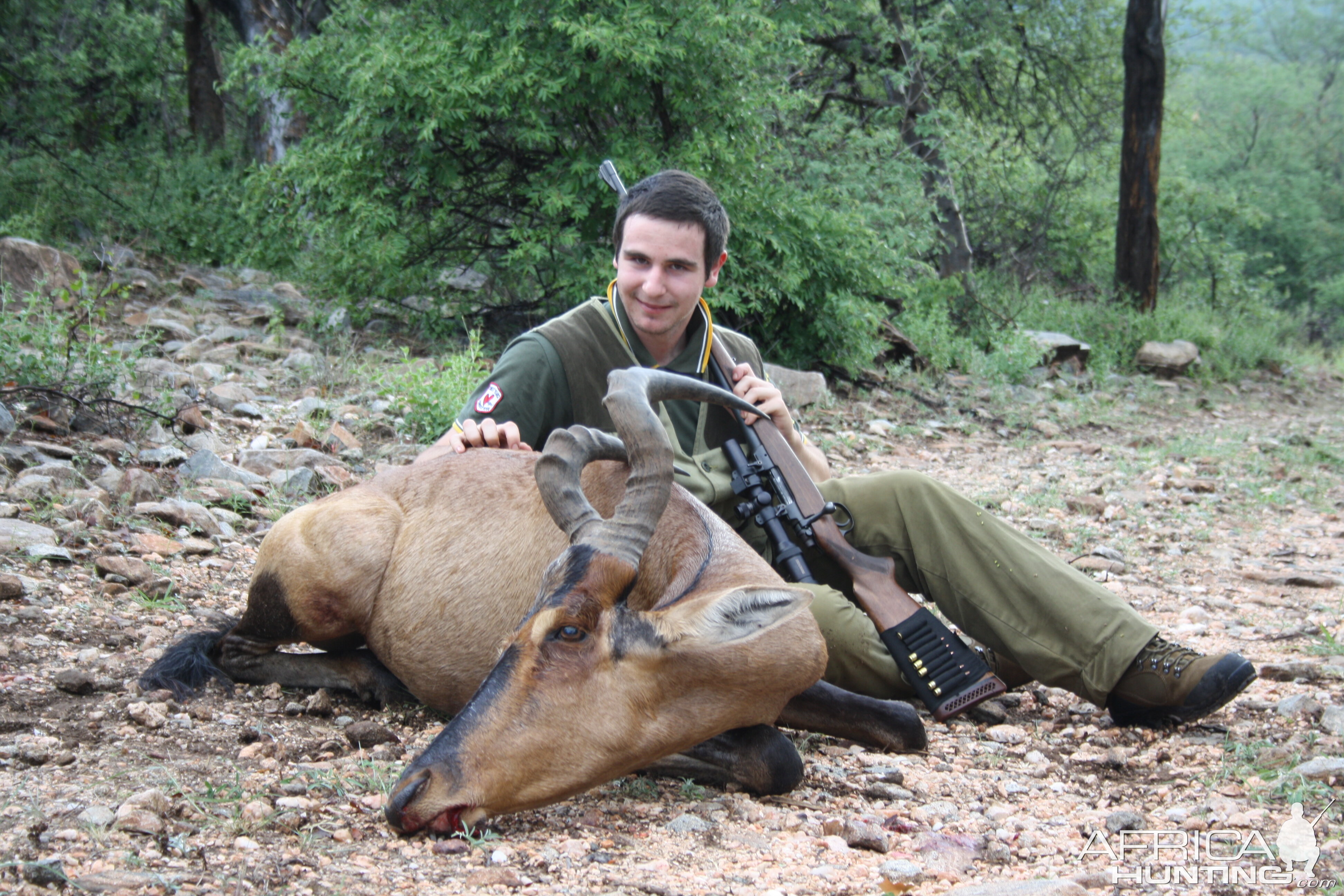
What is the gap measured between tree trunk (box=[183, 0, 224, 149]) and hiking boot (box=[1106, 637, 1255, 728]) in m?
17.8

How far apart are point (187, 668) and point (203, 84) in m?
17.5

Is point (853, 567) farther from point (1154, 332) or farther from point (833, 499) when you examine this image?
point (1154, 332)

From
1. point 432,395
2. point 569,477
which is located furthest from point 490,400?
point 432,395

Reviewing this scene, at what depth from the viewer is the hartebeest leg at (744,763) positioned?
3543mm

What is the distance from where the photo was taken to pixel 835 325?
11.7m

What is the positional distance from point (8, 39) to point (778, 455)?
639 inches

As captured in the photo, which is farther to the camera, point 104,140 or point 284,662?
point 104,140

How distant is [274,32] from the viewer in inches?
531

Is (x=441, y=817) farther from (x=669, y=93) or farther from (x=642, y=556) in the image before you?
(x=669, y=93)

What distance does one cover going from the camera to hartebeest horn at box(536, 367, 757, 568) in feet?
10.9

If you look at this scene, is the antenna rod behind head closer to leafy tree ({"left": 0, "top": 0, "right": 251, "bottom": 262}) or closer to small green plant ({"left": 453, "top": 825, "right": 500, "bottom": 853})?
small green plant ({"left": 453, "top": 825, "right": 500, "bottom": 853})

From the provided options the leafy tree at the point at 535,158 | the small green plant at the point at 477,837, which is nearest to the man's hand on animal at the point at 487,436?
the small green plant at the point at 477,837

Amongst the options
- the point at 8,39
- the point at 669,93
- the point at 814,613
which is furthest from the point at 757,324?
the point at 8,39

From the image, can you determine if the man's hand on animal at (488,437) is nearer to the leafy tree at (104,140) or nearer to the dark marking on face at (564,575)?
the dark marking on face at (564,575)
